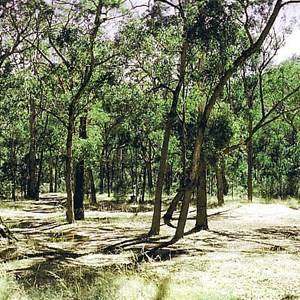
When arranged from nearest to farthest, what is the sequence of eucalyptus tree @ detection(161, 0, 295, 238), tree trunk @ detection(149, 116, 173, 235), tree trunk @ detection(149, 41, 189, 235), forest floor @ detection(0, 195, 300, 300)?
forest floor @ detection(0, 195, 300, 300) < eucalyptus tree @ detection(161, 0, 295, 238) < tree trunk @ detection(149, 41, 189, 235) < tree trunk @ detection(149, 116, 173, 235)

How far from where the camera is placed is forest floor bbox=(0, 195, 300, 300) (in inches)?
300

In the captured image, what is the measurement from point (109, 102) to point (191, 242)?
608cm

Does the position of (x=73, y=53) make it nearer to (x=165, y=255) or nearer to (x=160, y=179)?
(x=160, y=179)

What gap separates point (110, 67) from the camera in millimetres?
16500

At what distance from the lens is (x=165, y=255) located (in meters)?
11.5

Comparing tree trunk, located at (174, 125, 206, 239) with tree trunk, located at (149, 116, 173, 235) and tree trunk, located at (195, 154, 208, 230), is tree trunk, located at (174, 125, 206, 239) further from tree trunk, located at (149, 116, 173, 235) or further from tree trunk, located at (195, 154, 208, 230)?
tree trunk, located at (149, 116, 173, 235)

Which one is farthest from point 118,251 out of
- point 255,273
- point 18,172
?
point 18,172

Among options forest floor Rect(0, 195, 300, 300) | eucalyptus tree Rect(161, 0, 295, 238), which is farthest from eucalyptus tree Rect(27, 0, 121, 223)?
eucalyptus tree Rect(161, 0, 295, 238)

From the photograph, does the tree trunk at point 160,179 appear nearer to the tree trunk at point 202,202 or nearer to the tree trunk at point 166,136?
the tree trunk at point 166,136

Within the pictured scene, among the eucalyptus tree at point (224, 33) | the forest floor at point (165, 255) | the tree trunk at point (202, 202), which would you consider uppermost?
the eucalyptus tree at point (224, 33)

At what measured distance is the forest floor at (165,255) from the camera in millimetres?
7613

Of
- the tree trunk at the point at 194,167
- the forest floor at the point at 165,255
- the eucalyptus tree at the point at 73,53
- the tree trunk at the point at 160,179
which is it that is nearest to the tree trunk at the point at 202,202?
the forest floor at the point at 165,255

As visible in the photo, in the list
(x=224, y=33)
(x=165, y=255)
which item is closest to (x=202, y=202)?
(x=165, y=255)

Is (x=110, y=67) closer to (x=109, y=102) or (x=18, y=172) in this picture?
(x=109, y=102)
